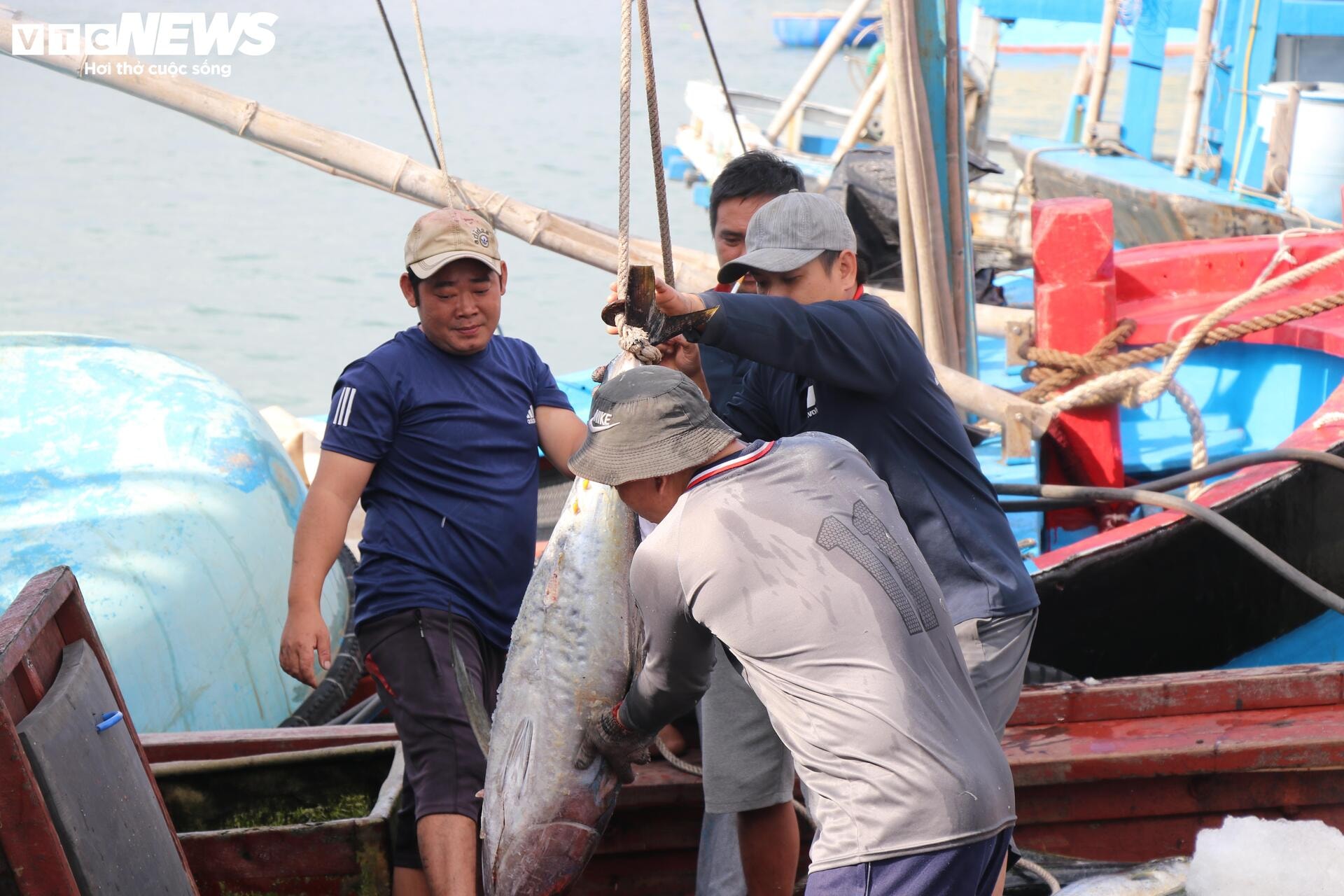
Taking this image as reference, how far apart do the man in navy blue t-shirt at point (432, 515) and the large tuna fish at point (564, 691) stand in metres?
0.25

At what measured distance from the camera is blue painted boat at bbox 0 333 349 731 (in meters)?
4.17

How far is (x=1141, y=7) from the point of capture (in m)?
13.3

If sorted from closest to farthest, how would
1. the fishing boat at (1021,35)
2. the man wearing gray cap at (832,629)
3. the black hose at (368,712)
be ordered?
1. the man wearing gray cap at (832,629)
2. the black hose at (368,712)
3. the fishing boat at (1021,35)

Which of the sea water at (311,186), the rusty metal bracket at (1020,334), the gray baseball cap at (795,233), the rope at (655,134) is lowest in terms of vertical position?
the sea water at (311,186)

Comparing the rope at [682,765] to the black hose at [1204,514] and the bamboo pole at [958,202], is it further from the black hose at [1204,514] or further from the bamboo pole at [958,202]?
the bamboo pole at [958,202]

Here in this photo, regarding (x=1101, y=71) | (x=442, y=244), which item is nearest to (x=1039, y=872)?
(x=442, y=244)

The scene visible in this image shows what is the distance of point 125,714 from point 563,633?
901 millimetres

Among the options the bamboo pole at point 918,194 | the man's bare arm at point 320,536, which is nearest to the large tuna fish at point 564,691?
the man's bare arm at point 320,536

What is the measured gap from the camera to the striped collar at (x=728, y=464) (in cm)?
211

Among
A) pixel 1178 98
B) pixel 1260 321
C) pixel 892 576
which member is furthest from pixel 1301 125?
pixel 1178 98

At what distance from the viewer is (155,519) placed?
4.40 meters

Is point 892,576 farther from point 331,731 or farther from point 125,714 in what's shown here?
point 331,731

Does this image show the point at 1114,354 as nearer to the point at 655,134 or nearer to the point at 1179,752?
the point at 1179,752

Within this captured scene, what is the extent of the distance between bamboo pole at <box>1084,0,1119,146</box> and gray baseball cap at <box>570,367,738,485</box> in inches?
385
